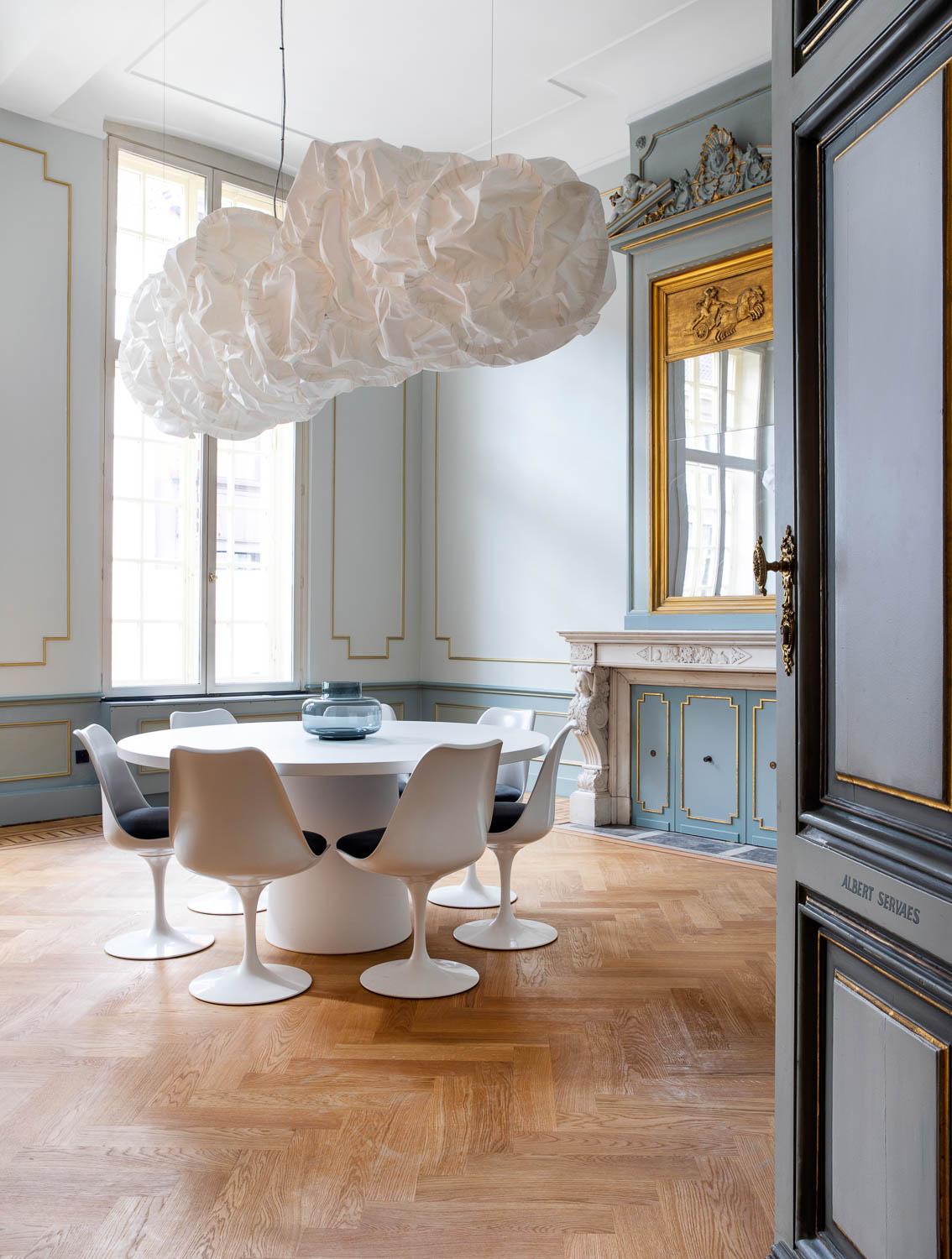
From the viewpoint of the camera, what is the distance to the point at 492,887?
409cm

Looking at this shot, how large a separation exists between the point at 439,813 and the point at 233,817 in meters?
0.56

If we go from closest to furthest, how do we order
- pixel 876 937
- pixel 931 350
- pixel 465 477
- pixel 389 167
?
pixel 931 350 → pixel 876 937 → pixel 389 167 → pixel 465 477

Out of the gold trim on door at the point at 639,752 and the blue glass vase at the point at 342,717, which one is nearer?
the blue glass vase at the point at 342,717

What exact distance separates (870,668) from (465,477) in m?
5.56

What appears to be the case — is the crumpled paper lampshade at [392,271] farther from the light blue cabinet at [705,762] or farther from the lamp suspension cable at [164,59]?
the light blue cabinet at [705,762]

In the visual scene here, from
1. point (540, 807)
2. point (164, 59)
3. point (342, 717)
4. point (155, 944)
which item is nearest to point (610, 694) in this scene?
point (540, 807)

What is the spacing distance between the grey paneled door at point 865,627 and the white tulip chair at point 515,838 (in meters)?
1.77

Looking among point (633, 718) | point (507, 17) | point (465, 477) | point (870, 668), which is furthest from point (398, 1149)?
point (465, 477)

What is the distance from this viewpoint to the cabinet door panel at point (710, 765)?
195 inches

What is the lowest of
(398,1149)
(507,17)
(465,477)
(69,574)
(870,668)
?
(398,1149)

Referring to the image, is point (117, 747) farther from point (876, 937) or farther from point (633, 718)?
point (633, 718)

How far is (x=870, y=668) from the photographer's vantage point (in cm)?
131

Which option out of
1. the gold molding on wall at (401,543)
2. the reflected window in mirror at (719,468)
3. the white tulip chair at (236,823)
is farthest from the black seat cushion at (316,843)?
the gold molding on wall at (401,543)

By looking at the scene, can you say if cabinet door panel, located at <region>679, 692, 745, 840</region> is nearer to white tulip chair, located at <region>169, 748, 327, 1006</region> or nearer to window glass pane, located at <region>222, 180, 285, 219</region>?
white tulip chair, located at <region>169, 748, 327, 1006</region>
